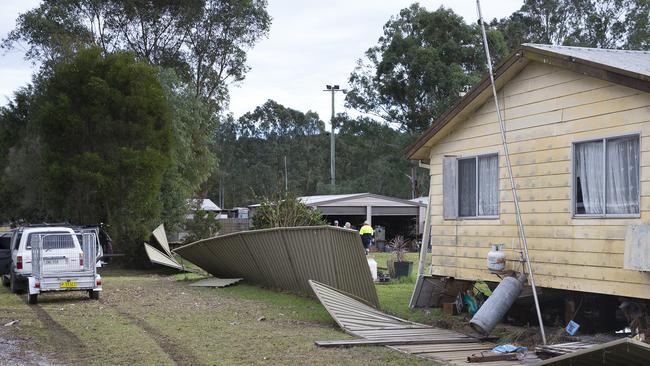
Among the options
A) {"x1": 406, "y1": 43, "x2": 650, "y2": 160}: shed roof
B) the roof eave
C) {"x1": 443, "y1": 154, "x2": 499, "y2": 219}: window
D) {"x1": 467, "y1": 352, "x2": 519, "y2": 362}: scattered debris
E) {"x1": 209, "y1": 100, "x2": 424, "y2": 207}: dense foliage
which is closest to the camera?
{"x1": 467, "y1": 352, "x2": 519, "y2": 362}: scattered debris

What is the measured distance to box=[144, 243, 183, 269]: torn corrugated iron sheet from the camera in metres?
26.9

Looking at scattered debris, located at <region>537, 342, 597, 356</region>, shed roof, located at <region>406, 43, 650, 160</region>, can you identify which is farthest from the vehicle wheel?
scattered debris, located at <region>537, 342, 597, 356</region>

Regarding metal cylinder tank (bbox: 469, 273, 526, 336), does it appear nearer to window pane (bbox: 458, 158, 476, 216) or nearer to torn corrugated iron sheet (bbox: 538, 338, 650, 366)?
window pane (bbox: 458, 158, 476, 216)

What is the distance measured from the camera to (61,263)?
18156mm

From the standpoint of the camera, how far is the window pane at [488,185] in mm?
13672

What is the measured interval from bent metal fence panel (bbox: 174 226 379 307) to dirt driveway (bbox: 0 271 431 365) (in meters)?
0.57

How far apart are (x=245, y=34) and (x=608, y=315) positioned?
3357 cm

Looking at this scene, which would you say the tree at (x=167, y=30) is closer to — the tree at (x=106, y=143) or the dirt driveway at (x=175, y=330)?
the tree at (x=106, y=143)

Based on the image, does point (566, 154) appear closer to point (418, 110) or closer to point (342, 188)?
point (418, 110)

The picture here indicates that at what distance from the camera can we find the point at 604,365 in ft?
27.3

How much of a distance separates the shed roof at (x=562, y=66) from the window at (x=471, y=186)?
797 millimetres

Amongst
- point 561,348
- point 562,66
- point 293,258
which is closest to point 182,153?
point 293,258

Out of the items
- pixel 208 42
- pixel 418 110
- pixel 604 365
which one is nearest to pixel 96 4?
pixel 208 42

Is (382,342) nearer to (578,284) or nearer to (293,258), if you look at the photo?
(578,284)
